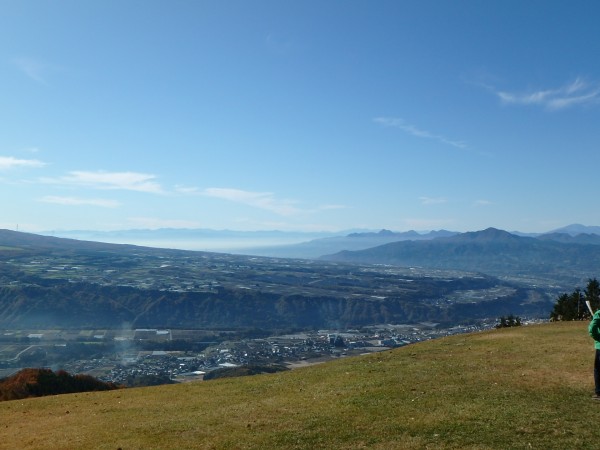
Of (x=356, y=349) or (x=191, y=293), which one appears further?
(x=191, y=293)

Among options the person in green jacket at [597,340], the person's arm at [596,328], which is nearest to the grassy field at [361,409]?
the person in green jacket at [597,340]

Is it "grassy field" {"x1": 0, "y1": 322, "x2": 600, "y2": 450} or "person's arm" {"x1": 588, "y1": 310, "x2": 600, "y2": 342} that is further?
"person's arm" {"x1": 588, "y1": 310, "x2": 600, "y2": 342}

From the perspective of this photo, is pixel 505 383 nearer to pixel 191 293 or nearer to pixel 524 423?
pixel 524 423

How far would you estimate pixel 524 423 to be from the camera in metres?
15.6

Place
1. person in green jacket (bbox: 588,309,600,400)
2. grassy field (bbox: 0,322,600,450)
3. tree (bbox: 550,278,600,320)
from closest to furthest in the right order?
1. grassy field (bbox: 0,322,600,450)
2. person in green jacket (bbox: 588,309,600,400)
3. tree (bbox: 550,278,600,320)

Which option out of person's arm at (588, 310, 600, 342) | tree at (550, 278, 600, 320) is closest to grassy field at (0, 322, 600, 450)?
person's arm at (588, 310, 600, 342)

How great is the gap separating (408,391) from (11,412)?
1928cm

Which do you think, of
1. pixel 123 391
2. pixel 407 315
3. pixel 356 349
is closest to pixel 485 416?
pixel 123 391

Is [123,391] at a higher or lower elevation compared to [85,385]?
higher

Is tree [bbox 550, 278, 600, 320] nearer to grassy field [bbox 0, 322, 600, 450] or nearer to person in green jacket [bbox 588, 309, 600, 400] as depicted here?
grassy field [bbox 0, 322, 600, 450]

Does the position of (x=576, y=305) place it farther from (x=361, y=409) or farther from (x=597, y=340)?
(x=361, y=409)

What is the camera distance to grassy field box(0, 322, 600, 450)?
15.3 meters

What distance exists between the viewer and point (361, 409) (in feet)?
61.7

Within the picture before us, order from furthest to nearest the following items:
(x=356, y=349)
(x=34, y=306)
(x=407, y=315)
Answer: (x=407, y=315), (x=34, y=306), (x=356, y=349)
